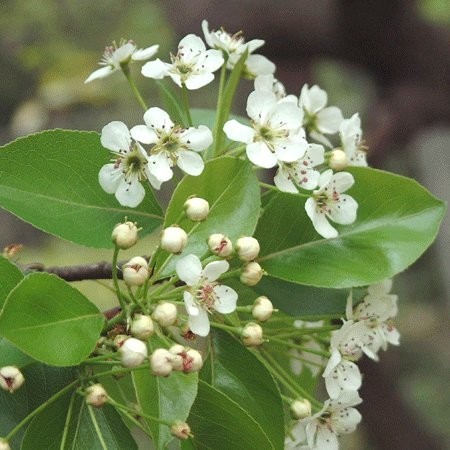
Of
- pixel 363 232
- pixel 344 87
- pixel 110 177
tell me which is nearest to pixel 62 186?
pixel 110 177

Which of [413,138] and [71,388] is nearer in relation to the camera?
[71,388]

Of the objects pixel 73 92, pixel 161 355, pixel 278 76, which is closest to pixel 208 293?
pixel 161 355

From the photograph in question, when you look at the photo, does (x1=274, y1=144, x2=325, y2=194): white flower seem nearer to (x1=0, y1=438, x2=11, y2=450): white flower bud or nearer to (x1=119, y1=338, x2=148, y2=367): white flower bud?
(x1=119, y1=338, x2=148, y2=367): white flower bud

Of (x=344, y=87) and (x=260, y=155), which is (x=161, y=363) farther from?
(x=344, y=87)

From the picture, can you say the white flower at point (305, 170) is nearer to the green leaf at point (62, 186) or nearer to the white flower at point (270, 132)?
the white flower at point (270, 132)

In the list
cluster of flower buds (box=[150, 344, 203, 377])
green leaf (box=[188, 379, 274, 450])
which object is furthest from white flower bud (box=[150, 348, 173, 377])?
green leaf (box=[188, 379, 274, 450])

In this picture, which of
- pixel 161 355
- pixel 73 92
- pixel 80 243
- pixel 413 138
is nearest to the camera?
pixel 161 355

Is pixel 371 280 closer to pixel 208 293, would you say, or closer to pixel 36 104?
pixel 208 293
